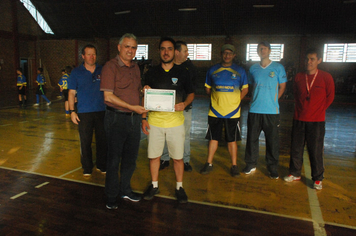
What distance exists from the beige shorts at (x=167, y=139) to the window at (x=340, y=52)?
19.8 meters

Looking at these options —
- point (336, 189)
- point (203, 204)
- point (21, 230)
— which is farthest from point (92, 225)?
point (336, 189)

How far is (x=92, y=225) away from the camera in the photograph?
8.39ft

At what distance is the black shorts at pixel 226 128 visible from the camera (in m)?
3.88

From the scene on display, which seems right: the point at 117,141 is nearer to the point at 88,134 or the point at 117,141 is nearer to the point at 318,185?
the point at 88,134

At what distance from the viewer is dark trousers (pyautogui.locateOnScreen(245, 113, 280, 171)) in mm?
3859

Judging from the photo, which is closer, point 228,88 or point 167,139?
point 167,139

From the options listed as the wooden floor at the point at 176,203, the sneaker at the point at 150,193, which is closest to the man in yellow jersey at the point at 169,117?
the sneaker at the point at 150,193

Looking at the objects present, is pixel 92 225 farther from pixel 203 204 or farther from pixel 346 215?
pixel 346 215

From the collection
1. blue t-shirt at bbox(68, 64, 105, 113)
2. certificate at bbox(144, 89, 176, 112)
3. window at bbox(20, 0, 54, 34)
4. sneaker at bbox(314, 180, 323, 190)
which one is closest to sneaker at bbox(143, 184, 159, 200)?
certificate at bbox(144, 89, 176, 112)

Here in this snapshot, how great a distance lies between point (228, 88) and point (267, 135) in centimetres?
92

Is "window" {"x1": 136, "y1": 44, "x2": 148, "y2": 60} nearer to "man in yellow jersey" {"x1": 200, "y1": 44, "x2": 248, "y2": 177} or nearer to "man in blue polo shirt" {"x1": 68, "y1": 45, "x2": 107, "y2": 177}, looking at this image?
"man in blue polo shirt" {"x1": 68, "y1": 45, "x2": 107, "y2": 177}

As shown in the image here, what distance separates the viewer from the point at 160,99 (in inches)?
108

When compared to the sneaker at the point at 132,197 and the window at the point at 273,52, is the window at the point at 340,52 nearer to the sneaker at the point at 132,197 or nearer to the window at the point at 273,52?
the window at the point at 273,52

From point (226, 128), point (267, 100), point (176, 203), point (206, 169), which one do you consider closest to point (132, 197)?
point (176, 203)
